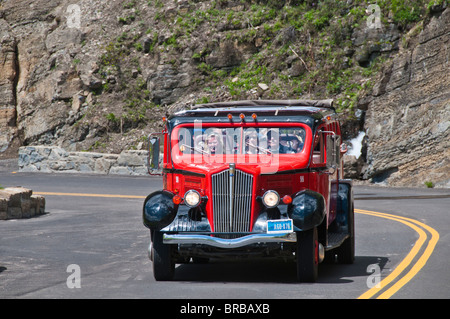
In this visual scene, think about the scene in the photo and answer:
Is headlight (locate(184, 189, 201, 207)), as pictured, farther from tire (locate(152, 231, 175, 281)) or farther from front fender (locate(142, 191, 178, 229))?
tire (locate(152, 231, 175, 281))

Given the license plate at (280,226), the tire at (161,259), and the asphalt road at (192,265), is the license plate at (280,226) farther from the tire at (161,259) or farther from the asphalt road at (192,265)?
the tire at (161,259)

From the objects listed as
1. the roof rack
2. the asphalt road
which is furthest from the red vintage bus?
the roof rack

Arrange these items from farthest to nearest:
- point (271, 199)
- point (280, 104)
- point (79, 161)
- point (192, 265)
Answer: point (79, 161), point (280, 104), point (192, 265), point (271, 199)

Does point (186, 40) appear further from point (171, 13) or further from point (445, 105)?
point (445, 105)

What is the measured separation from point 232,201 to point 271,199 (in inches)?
19.9

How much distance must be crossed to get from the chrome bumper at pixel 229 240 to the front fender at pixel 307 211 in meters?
0.19

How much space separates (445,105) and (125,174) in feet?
41.1

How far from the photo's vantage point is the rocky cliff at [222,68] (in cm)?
2966

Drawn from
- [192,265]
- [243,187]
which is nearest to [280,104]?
[192,265]

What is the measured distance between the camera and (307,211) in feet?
32.7

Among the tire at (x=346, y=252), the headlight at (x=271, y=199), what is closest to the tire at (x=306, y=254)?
the headlight at (x=271, y=199)

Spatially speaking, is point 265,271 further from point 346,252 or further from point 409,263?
point 409,263

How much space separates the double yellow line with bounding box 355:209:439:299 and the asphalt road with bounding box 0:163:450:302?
0.04 feet

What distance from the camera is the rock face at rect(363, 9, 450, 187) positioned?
28.4 m
